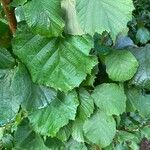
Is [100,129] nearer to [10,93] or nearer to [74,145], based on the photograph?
[74,145]

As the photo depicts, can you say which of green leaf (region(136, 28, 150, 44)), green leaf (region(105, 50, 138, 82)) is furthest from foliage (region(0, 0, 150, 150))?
green leaf (region(136, 28, 150, 44))

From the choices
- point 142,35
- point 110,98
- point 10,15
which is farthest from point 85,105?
point 142,35

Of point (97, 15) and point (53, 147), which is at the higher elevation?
point (97, 15)

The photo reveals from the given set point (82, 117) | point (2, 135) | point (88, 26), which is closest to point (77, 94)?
point (82, 117)

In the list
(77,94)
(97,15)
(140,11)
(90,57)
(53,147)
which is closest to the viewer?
(97,15)

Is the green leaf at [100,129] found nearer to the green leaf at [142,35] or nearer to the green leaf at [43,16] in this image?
the green leaf at [43,16]

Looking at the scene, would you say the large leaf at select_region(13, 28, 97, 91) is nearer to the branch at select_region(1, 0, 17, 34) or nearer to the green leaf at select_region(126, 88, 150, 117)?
the branch at select_region(1, 0, 17, 34)

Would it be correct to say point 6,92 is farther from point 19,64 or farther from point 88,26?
point 88,26
